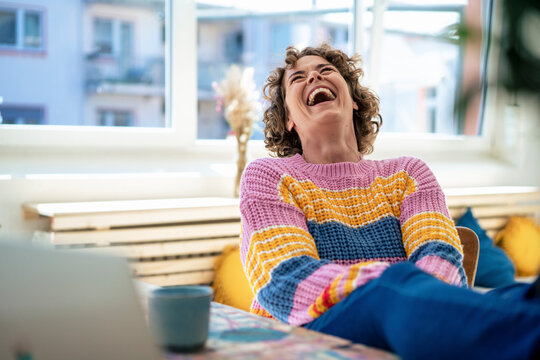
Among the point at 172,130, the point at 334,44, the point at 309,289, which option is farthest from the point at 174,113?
the point at 309,289

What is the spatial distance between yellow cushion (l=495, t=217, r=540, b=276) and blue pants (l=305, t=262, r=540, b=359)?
278cm

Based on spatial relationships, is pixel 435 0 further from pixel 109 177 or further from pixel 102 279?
pixel 102 279

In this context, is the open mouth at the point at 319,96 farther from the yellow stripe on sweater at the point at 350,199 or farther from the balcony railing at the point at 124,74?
the balcony railing at the point at 124,74

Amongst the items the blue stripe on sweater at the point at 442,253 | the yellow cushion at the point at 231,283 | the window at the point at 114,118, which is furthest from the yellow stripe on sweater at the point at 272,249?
the window at the point at 114,118

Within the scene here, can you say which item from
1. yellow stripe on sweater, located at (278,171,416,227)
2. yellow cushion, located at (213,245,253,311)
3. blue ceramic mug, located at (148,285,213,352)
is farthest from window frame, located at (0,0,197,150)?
blue ceramic mug, located at (148,285,213,352)

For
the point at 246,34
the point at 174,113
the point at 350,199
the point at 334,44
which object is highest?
the point at 246,34

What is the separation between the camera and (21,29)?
2770mm

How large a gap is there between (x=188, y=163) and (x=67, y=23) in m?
0.89

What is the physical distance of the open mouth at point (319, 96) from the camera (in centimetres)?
184

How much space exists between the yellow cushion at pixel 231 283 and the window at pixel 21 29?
1.34 metres

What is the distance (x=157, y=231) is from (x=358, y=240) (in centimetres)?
107

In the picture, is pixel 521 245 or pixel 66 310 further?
pixel 521 245

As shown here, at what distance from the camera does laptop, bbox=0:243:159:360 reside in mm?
568

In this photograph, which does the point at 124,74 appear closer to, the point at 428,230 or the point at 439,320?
the point at 428,230
